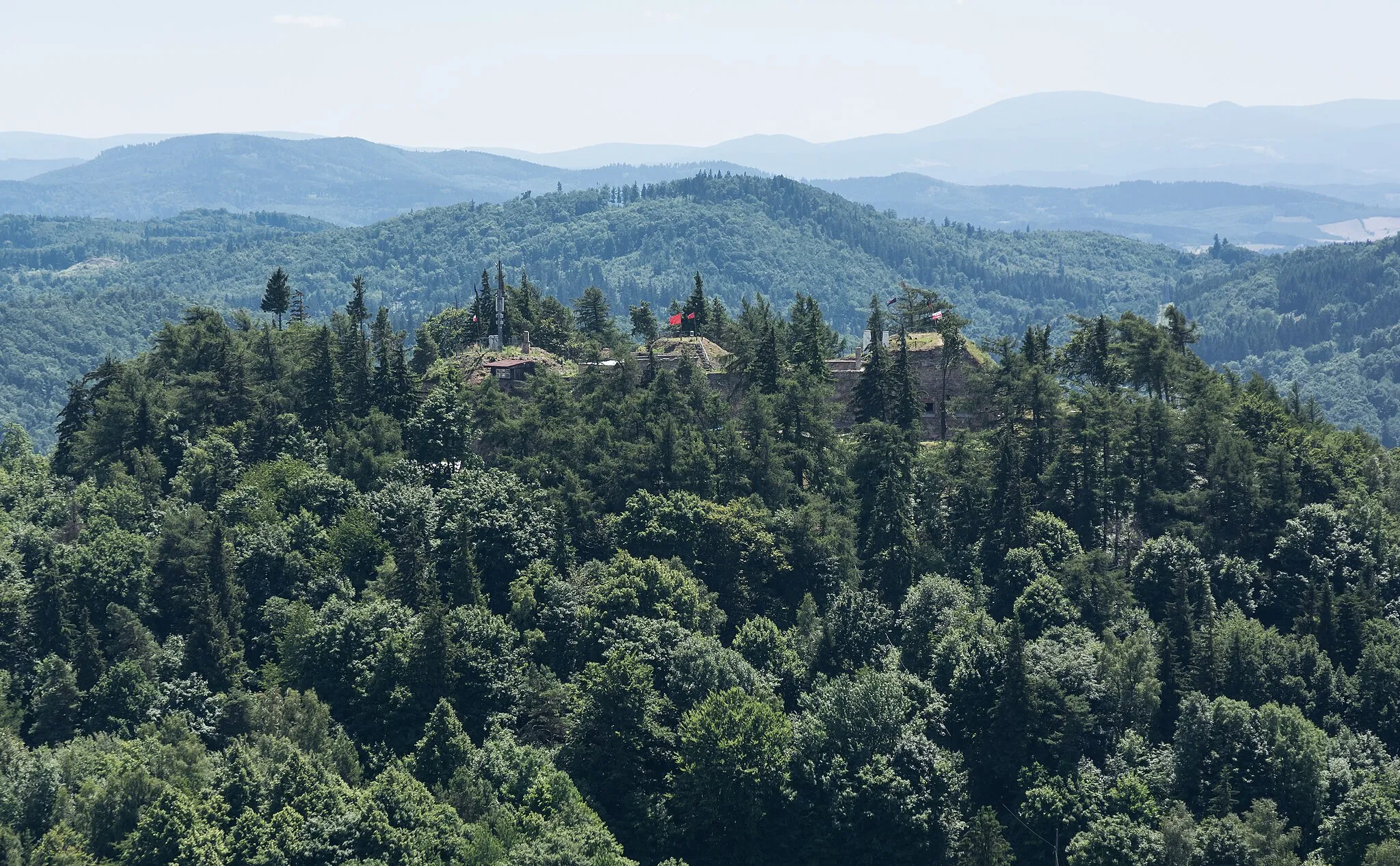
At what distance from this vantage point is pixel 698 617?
81.6 meters

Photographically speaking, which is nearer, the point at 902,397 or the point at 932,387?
the point at 902,397

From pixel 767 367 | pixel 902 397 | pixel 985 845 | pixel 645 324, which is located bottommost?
pixel 985 845

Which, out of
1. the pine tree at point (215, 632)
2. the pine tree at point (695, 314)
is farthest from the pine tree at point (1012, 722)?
the pine tree at point (695, 314)

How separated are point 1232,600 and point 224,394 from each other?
62743 mm

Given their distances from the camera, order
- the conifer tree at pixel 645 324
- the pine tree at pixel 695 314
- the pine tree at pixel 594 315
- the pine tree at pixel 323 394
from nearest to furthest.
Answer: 1. the pine tree at pixel 323 394
2. the conifer tree at pixel 645 324
3. the pine tree at pixel 695 314
4. the pine tree at pixel 594 315

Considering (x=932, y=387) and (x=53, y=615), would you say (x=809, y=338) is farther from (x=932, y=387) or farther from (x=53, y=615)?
(x=53, y=615)

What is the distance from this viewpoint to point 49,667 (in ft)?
258

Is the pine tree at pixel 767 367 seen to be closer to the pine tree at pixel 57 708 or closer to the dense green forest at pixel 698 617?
the dense green forest at pixel 698 617

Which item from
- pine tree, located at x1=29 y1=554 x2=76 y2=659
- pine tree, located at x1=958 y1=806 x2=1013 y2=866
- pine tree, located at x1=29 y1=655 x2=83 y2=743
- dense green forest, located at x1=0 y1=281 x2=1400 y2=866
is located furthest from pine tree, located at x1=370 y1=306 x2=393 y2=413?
pine tree, located at x1=958 y1=806 x2=1013 y2=866

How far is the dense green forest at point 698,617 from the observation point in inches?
2692

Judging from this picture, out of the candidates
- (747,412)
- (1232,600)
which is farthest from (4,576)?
(1232,600)

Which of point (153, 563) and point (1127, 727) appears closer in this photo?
point (1127, 727)

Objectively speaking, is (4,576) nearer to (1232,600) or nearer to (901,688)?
(901,688)

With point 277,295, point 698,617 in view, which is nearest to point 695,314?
point 277,295
